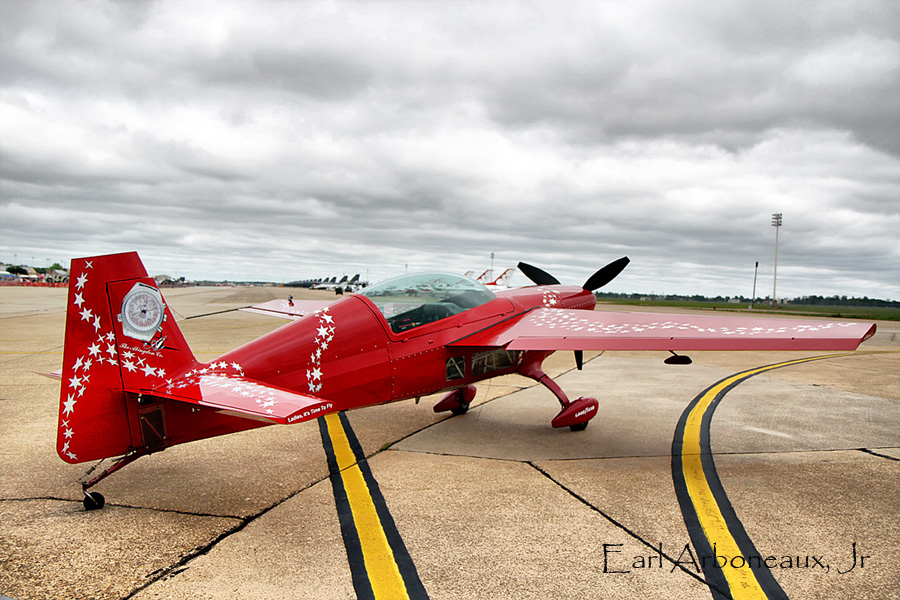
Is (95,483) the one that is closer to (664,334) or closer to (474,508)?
(474,508)

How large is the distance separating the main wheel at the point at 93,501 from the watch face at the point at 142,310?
1488 mm

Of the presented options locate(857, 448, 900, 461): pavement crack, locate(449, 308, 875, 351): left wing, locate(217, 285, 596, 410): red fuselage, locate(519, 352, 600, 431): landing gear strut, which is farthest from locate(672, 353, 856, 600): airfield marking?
locate(217, 285, 596, 410): red fuselage

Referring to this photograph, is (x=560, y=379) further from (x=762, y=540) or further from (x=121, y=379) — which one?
(x=121, y=379)

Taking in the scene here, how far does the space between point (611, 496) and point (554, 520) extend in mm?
875

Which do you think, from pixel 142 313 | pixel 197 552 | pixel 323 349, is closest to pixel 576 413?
pixel 323 349

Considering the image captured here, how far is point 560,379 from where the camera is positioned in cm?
1255

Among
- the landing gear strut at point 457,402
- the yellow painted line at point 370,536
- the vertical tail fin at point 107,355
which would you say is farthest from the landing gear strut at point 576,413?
the vertical tail fin at point 107,355

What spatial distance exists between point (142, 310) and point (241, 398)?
Result: 1.31 metres

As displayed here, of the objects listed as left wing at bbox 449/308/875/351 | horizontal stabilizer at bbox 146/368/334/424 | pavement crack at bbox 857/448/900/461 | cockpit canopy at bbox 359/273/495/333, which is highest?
cockpit canopy at bbox 359/273/495/333

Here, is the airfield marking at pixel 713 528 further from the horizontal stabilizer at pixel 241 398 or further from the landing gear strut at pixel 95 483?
the landing gear strut at pixel 95 483

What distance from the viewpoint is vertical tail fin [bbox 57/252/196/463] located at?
4.22m

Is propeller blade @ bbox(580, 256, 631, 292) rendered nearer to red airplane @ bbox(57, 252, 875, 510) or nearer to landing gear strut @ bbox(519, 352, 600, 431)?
red airplane @ bbox(57, 252, 875, 510)

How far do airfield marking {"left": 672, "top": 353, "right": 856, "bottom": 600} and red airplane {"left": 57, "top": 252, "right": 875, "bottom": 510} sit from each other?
4.27ft

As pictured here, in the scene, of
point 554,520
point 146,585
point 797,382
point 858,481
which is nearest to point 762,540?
point 554,520
